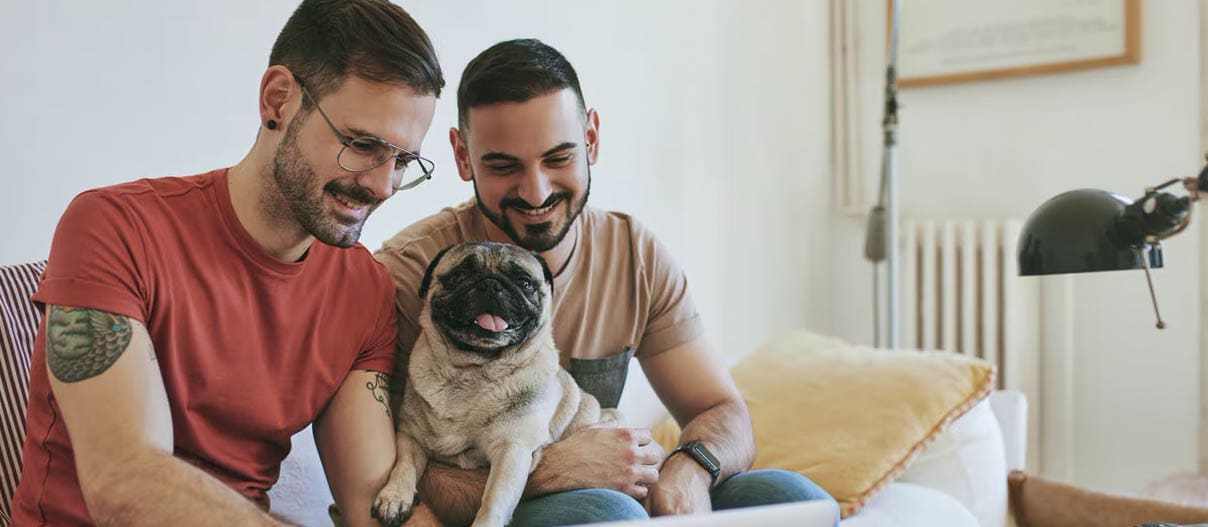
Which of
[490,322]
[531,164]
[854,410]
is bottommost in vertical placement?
[854,410]

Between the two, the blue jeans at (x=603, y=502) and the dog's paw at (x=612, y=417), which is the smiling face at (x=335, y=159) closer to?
the blue jeans at (x=603, y=502)

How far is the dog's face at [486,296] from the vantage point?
58.4 inches

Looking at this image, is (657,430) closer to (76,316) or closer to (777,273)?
(777,273)

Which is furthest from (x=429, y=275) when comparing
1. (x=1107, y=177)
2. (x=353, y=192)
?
(x=1107, y=177)

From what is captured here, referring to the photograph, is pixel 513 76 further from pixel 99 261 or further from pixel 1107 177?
pixel 1107 177

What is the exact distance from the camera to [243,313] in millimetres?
1396

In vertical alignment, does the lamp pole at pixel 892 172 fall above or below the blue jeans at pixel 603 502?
above

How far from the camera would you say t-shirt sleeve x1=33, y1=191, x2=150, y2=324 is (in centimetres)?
123

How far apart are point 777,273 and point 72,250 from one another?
2652 mm

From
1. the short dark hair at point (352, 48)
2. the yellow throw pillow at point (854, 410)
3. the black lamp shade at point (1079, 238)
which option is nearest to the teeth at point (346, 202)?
A: the short dark hair at point (352, 48)

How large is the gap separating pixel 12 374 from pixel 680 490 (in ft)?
3.20

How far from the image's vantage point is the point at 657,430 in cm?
264

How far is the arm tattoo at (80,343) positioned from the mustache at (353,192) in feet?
1.03

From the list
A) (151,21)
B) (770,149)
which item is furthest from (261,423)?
(770,149)
